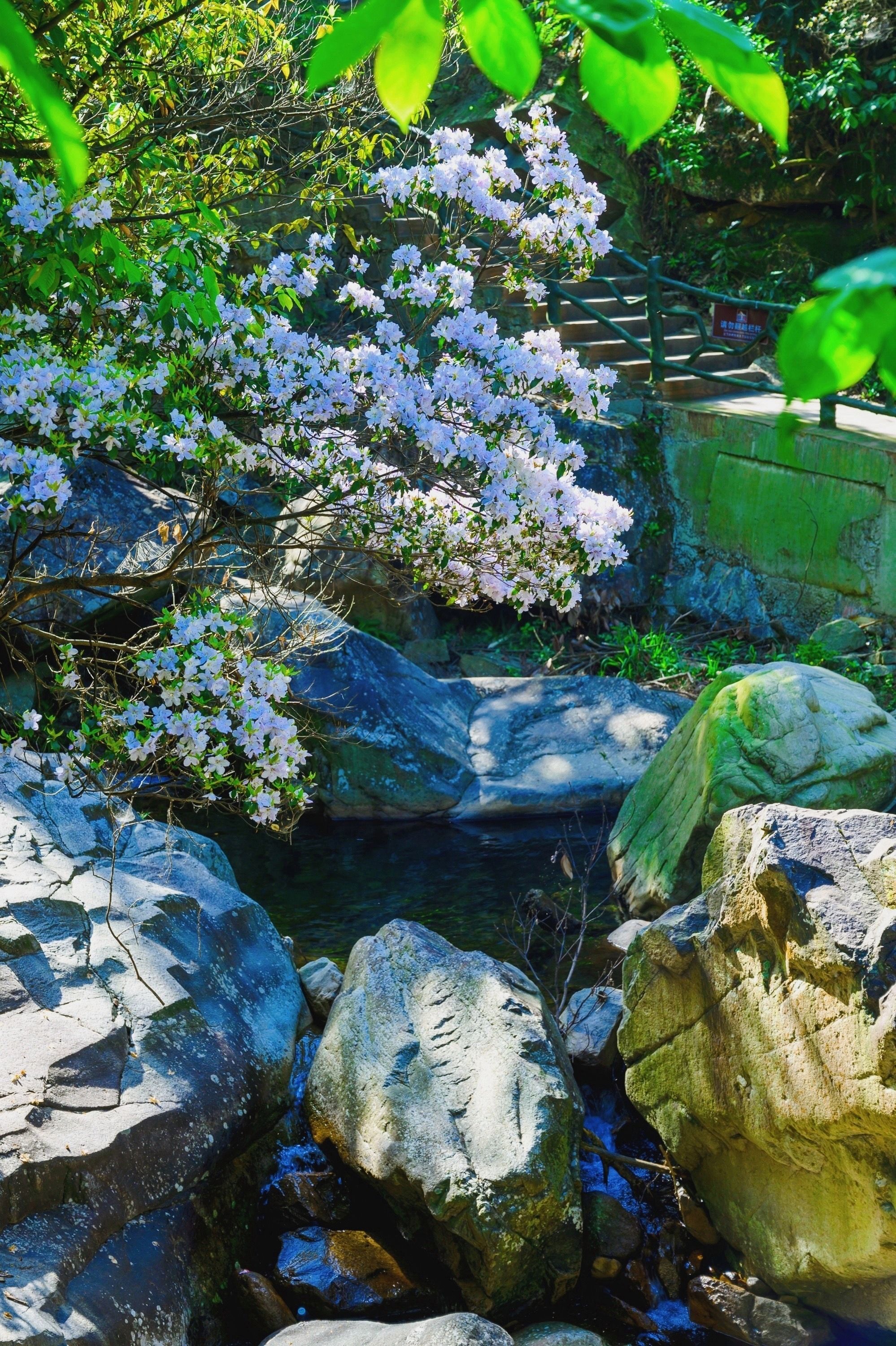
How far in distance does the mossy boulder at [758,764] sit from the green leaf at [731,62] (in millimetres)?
5033

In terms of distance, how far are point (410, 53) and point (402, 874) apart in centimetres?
606

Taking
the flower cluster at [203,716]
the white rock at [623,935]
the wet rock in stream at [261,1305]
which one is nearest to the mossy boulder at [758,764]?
the white rock at [623,935]

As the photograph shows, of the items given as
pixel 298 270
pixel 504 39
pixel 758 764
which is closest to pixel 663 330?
pixel 758 764

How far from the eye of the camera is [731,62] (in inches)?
31.6

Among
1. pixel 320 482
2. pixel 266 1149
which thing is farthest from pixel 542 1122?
pixel 320 482

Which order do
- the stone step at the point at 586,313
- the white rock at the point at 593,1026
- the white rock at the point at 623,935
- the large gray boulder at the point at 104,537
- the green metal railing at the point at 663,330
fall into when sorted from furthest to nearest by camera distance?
the stone step at the point at 586,313
the green metal railing at the point at 663,330
the large gray boulder at the point at 104,537
the white rock at the point at 623,935
the white rock at the point at 593,1026

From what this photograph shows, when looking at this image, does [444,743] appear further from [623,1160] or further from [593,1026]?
[623,1160]

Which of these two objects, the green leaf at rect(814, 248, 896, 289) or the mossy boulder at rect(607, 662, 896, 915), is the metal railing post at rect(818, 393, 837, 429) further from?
the green leaf at rect(814, 248, 896, 289)

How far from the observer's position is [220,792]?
6973 millimetres

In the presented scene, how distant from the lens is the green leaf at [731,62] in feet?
2.59

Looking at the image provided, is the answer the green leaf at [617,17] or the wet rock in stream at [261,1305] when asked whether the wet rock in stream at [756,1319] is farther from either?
the green leaf at [617,17]

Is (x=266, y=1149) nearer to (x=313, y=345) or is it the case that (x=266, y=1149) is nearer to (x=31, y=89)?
(x=313, y=345)

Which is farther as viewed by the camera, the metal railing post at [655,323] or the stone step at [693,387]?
the stone step at [693,387]

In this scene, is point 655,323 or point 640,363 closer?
point 655,323
